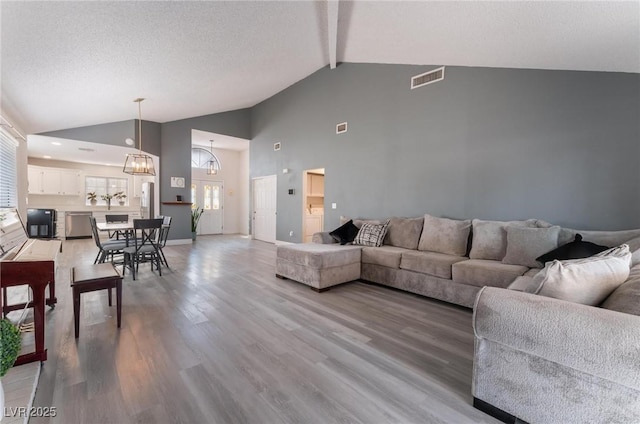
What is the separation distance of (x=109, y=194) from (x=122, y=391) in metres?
9.40

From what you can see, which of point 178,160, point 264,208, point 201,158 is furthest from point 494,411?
point 201,158

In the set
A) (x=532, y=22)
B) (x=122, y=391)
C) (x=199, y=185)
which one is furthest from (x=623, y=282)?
(x=199, y=185)

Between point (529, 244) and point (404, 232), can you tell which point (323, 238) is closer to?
point (404, 232)

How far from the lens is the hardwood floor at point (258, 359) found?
1.47 metres

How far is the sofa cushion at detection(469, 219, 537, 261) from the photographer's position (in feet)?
10.6

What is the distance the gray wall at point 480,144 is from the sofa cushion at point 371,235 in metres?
0.62

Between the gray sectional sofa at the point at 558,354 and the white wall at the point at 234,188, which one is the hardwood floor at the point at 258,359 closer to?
the gray sectional sofa at the point at 558,354

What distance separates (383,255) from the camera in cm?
374

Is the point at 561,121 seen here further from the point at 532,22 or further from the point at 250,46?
the point at 250,46

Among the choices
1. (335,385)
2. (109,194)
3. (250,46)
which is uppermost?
(250,46)

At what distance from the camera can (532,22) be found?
8.31 feet

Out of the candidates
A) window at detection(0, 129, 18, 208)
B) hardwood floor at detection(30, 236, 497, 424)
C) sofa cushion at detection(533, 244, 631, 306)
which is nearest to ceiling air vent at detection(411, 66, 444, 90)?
hardwood floor at detection(30, 236, 497, 424)

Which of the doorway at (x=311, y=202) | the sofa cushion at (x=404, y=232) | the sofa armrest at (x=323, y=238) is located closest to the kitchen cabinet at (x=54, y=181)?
the doorway at (x=311, y=202)

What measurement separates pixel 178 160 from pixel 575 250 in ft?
26.1
